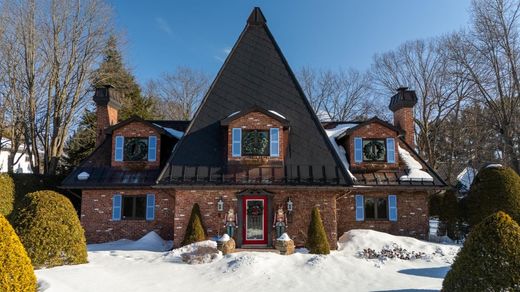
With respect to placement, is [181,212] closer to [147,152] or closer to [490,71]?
[147,152]

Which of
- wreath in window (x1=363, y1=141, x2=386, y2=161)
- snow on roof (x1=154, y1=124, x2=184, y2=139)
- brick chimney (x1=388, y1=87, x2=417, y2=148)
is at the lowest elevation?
wreath in window (x1=363, y1=141, x2=386, y2=161)

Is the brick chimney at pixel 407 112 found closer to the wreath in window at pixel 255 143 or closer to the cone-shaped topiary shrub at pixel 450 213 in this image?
the cone-shaped topiary shrub at pixel 450 213

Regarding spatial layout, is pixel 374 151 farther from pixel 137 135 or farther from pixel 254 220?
pixel 137 135

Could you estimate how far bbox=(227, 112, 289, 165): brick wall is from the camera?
48.2ft

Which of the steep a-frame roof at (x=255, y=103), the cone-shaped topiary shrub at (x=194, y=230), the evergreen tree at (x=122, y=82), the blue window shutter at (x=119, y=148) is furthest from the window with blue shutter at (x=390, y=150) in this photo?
the evergreen tree at (x=122, y=82)

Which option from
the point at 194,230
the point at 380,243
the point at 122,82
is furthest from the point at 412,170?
the point at 122,82

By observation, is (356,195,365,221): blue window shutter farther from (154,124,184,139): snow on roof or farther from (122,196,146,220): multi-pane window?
(122,196,146,220): multi-pane window

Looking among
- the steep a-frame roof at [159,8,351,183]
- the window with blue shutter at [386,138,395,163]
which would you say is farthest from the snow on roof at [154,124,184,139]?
the window with blue shutter at [386,138,395,163]

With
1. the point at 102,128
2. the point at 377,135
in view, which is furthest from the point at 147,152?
the point at 377,135

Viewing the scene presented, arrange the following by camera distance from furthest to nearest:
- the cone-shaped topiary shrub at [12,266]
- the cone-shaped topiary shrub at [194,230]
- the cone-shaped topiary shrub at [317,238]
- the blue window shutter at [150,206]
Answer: the blue window shutter at [150,206] < the cone-shaped topiary shrub at [194,230] < the cone-shaped topiary shrub at [317,238] < the cone-shaped topiary shrub at [12,266]

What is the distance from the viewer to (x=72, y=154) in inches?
953

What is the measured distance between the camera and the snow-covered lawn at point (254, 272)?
9.16m

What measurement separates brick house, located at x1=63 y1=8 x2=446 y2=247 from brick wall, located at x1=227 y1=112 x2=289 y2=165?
0.04 m

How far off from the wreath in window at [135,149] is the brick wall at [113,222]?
4.74 ft
